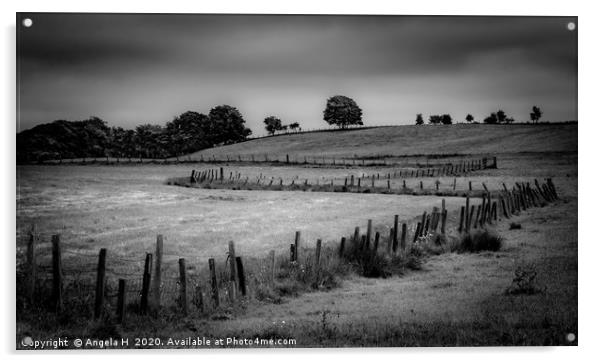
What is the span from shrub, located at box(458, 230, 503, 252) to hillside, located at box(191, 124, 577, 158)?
1.92 meters

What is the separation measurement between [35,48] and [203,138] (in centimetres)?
296

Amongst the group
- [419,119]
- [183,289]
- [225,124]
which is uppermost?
[419,119]

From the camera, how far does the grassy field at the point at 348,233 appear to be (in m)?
6.70

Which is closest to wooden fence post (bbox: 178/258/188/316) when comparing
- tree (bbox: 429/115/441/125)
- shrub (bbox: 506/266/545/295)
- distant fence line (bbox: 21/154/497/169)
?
distant fence line (bbox: 21/154/497/169)

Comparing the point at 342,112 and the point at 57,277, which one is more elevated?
the point at 342,112

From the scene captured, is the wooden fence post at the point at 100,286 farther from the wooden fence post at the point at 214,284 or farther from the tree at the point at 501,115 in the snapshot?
the tree at the point at 501,115

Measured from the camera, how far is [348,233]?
1274 centimetres

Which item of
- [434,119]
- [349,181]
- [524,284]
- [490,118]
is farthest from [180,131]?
[349,181]

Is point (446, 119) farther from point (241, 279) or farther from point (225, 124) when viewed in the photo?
point (241, 279)

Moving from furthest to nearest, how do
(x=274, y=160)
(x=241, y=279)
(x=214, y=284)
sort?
(x=274, y=160)
(x=241, y=279)
(x=214, y=284)

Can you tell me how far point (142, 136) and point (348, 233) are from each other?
19.3 ft

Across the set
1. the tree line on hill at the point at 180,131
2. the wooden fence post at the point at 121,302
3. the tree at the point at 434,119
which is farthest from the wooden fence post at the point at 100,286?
the tree at the point at 434,119

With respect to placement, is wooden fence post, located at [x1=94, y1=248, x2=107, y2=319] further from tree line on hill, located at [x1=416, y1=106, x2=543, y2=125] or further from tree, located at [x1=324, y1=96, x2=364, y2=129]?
tree line on hill, located at [x1=416, y1=106, x2=543, y2=125]

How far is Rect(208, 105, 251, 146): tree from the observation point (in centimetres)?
875
